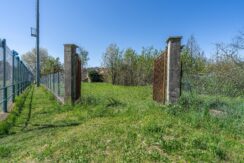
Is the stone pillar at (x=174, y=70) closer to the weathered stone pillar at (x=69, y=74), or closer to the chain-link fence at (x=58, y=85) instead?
the weathered stone pillar at (x=69, y=74)

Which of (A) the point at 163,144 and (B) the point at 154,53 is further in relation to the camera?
(B) the point at 154,53

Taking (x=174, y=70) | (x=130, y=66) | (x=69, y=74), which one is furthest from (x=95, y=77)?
(x=174, y=70)

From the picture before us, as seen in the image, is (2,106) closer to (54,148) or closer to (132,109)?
(132,109)

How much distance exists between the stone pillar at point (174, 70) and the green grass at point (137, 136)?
0.36 meters

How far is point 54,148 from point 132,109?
367cm

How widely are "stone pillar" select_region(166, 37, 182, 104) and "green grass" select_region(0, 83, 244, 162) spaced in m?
0.36

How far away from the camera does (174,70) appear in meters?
7.66

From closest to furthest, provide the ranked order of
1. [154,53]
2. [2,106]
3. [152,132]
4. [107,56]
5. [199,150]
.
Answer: [199,150] < [152,132] < [2,106] < [154,53] < [107,56]

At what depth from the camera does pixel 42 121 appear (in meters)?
6.89

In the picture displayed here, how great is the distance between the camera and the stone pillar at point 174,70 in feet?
25.0

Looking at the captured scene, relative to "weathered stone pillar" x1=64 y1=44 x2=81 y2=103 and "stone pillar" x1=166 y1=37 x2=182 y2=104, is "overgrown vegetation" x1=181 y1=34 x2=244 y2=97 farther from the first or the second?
"weathered stone pillar" x1=64 y1=44 x2=81 y2=103

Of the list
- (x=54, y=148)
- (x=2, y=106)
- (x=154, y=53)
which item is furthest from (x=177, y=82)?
(x=154, y=53)

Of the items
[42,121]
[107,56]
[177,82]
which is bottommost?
[42,121]

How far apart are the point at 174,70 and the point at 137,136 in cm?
350
